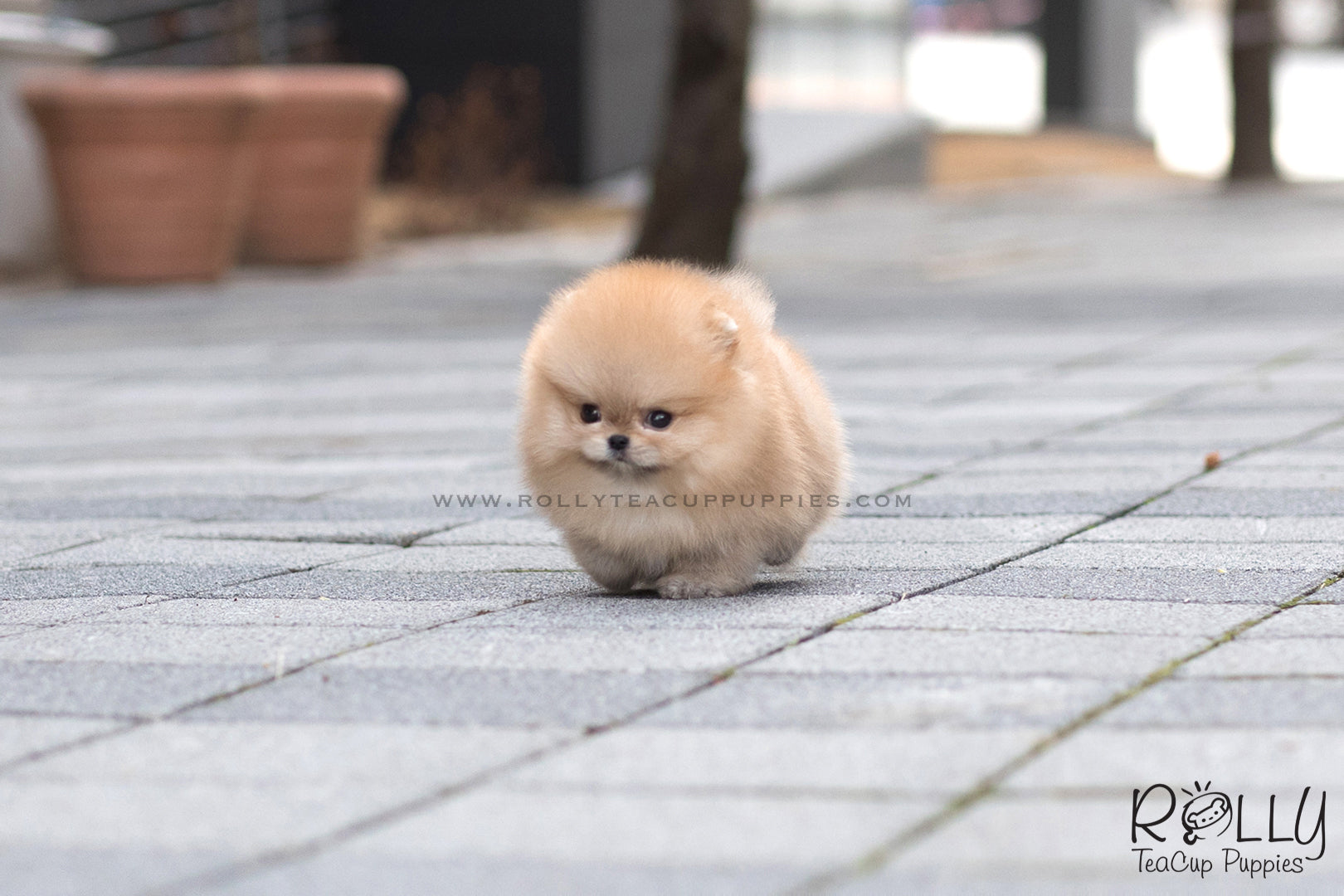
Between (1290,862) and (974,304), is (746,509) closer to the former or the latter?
(1290,862)

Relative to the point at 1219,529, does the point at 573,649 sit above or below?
above

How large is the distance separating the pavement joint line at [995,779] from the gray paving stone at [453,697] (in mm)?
635

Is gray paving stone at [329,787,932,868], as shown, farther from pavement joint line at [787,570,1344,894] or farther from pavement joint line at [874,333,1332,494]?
pavement joint line at [874,333,1332,494]

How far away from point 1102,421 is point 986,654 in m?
3.14

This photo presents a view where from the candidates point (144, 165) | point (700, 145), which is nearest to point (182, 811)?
point (700, 145)

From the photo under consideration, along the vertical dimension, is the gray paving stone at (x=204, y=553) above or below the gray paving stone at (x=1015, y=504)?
above

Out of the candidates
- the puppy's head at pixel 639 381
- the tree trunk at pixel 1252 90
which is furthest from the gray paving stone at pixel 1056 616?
the tree trunk at pixel 1252 90

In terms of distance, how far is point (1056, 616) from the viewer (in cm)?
351

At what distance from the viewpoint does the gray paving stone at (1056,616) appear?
3.41m

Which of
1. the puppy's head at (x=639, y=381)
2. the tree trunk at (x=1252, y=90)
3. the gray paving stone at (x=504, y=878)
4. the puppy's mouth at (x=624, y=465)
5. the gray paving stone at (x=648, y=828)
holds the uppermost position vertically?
the puppy's head at (x=639, y=381)

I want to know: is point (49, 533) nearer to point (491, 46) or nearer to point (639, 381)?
point (639, 381)

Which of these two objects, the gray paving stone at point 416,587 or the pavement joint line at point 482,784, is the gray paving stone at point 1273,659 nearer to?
the pavement joint line at point 482,784

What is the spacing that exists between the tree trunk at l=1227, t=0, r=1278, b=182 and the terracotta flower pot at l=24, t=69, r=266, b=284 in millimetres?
10738

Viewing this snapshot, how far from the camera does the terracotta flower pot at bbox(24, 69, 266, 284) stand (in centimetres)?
1099
